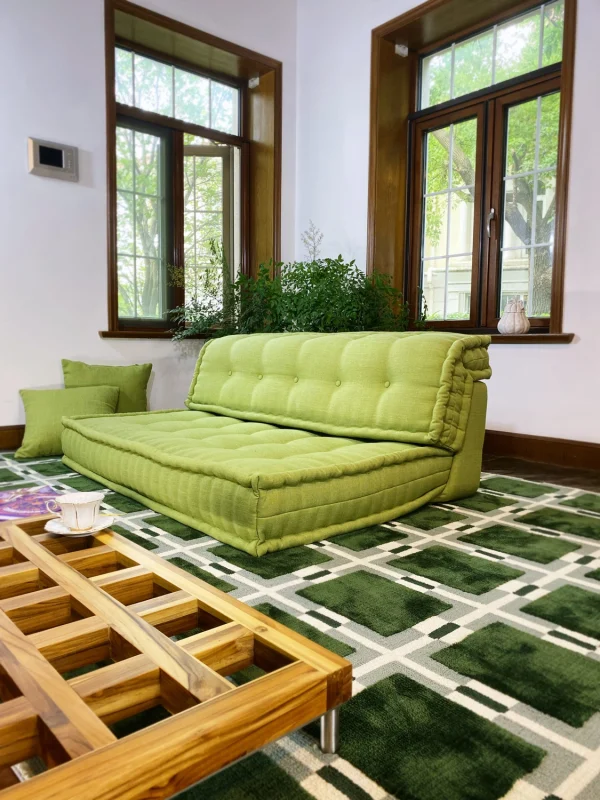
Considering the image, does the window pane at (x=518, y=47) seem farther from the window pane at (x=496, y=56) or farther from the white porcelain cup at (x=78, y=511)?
the white porcelain cup at (x=78, y=511)

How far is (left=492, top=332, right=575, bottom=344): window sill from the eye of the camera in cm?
354

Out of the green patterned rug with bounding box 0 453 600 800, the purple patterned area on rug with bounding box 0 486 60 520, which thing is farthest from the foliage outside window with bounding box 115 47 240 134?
the green patterned rug with bounding box 0 453 600 800

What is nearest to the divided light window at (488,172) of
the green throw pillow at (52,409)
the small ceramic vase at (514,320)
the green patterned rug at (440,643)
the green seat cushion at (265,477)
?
the small ceramic vase at (514,320)

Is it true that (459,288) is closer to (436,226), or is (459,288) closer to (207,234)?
(436,226)

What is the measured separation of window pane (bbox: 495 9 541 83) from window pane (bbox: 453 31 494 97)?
0.24 feet

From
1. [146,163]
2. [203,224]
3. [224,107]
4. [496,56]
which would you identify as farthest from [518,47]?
[146,163]

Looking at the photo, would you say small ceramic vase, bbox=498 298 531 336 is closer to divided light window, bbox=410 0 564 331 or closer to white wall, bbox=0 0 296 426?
divided light window, bbox=410 0 564 331

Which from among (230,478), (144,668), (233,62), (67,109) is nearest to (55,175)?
Answer: (67,109)

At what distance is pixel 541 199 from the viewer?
3951 millimetres

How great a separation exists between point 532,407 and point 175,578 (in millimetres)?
3062

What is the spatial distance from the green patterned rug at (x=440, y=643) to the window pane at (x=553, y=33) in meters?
2.97

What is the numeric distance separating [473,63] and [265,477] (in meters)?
3.89

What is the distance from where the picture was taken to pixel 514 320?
383 centimetres

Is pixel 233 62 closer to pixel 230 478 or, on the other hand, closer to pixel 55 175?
pixel 55 175
